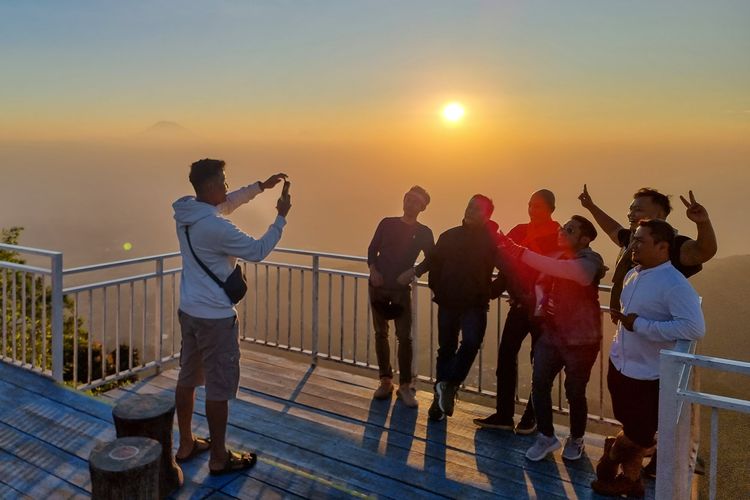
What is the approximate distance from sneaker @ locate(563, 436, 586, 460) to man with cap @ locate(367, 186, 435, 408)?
4.29 ft

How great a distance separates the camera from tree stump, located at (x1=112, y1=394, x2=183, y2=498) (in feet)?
10.5

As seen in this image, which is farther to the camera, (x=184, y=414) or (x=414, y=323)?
(x=414, y=323)

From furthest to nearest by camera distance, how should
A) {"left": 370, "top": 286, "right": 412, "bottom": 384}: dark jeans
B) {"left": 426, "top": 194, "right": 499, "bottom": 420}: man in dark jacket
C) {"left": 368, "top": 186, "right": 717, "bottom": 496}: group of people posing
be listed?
{"left": 370, "top": 286, "right": 412, "bottom": 384}: dark jeans
{"left": 426, "top": 194, "right": 499, "bottom": 420}: man in dark jacket
{"left": 368, "top": 186, "right": 717, "bottom": 496}: group of people posing

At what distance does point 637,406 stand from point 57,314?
4470mm

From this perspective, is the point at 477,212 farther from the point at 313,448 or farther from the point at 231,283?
the point at 313,448

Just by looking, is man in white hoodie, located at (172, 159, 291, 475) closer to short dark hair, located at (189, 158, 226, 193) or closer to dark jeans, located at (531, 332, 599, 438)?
short dark hair, located at (189, 158, 226, 193)

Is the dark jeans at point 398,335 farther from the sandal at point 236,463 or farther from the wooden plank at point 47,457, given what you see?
the wooden plank at point 47,457

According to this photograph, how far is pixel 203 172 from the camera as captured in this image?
3299 mm

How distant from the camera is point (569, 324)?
367 cm

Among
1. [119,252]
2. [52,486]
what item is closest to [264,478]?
[52,486]

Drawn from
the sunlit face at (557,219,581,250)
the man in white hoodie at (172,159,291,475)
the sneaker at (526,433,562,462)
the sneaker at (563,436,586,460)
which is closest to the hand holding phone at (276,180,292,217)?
the man in white hoodie at (172,159,291,475)

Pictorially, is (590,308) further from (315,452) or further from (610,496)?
(315,452)

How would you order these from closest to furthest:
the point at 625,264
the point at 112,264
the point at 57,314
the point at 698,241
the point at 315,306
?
1. the point at 698,241
2. the point at 625,264
3. the point at 57,314
4. the point at 112,264
5. the point at 315,306

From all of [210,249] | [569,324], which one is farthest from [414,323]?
[210,249]
